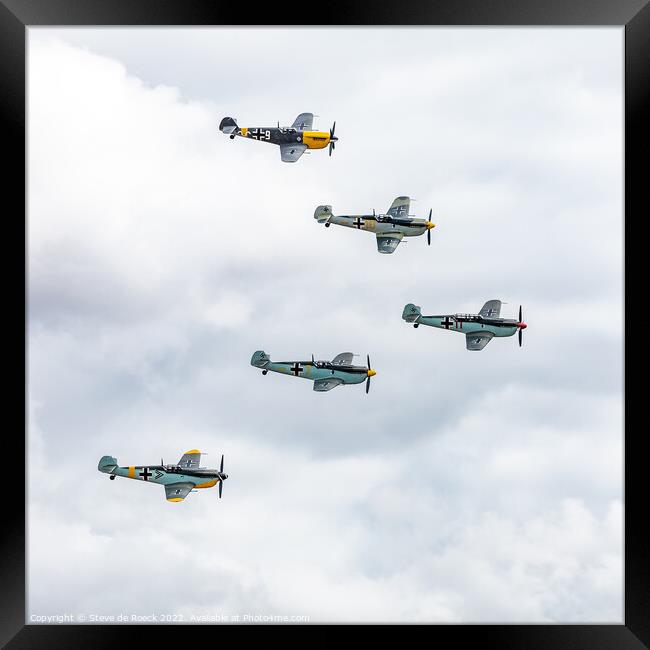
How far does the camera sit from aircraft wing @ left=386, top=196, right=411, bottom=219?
78.2 ft

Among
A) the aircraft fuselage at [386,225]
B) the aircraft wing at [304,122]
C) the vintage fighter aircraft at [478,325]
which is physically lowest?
the vintage fighter aircraft at [478,325]

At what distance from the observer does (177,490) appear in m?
22.3

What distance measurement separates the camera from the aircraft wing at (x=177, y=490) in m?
22.2

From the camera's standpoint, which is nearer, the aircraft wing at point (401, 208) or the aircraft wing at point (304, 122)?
the aircraft wing at point (304, 122)

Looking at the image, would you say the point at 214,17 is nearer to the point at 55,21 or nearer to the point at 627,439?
the point at 55,21

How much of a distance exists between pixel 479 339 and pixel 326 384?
3491 mm

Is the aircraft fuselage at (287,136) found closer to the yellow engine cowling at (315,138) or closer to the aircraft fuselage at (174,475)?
the yellow engine cowling at (315,138)

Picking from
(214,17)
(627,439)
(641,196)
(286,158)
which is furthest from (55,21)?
(627,439)

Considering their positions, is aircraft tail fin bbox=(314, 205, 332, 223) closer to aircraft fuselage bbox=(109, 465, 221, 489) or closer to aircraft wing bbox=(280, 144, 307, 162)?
aircraft wing bbox=(280, 144, 307, 162)

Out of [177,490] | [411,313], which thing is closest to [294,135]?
[411,313]

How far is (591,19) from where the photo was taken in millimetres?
16562

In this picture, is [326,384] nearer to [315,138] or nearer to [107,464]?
[107,464]

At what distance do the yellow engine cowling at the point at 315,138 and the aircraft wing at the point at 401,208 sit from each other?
2.03m

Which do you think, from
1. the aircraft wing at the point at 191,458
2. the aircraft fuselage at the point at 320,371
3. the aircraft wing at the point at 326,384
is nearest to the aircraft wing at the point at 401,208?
the aircraft fuselage at the point at 320,371
